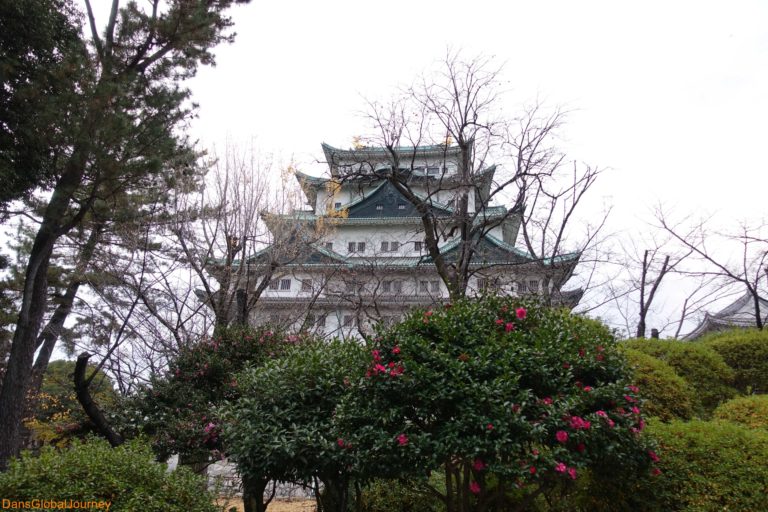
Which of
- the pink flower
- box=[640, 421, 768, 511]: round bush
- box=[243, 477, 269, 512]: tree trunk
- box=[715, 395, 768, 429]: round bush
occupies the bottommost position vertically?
box=[243, 477, 269, 512]: tree trunk

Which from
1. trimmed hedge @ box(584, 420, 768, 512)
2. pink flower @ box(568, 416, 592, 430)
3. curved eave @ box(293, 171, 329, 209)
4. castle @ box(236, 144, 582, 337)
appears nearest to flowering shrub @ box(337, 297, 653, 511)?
pink flower @ box(568, 416, 592, 430)

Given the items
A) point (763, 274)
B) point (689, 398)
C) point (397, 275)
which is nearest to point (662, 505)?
point (689, 398)

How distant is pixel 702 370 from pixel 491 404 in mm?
4838

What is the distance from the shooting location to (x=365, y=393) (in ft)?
14.9

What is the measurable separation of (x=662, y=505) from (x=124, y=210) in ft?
29.0

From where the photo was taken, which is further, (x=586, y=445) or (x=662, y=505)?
(x=662, y=505)

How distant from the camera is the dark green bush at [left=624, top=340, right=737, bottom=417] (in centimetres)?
712

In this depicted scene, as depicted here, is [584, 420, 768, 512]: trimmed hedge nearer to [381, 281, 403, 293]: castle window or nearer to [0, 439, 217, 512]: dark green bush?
[0, 439, 217, 512]: dark green bush

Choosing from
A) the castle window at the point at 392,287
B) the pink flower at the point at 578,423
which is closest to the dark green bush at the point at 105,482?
the pink flower at the point at 578,423

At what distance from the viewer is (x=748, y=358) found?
25.8 feet

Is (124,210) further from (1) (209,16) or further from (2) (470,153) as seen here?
(2) (470,153)

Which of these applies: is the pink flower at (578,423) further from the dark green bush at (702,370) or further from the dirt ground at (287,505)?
the dirt ground at (287,505)

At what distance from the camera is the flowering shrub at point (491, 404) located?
12.8ft

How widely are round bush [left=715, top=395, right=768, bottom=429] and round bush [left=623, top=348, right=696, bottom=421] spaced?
36cm
